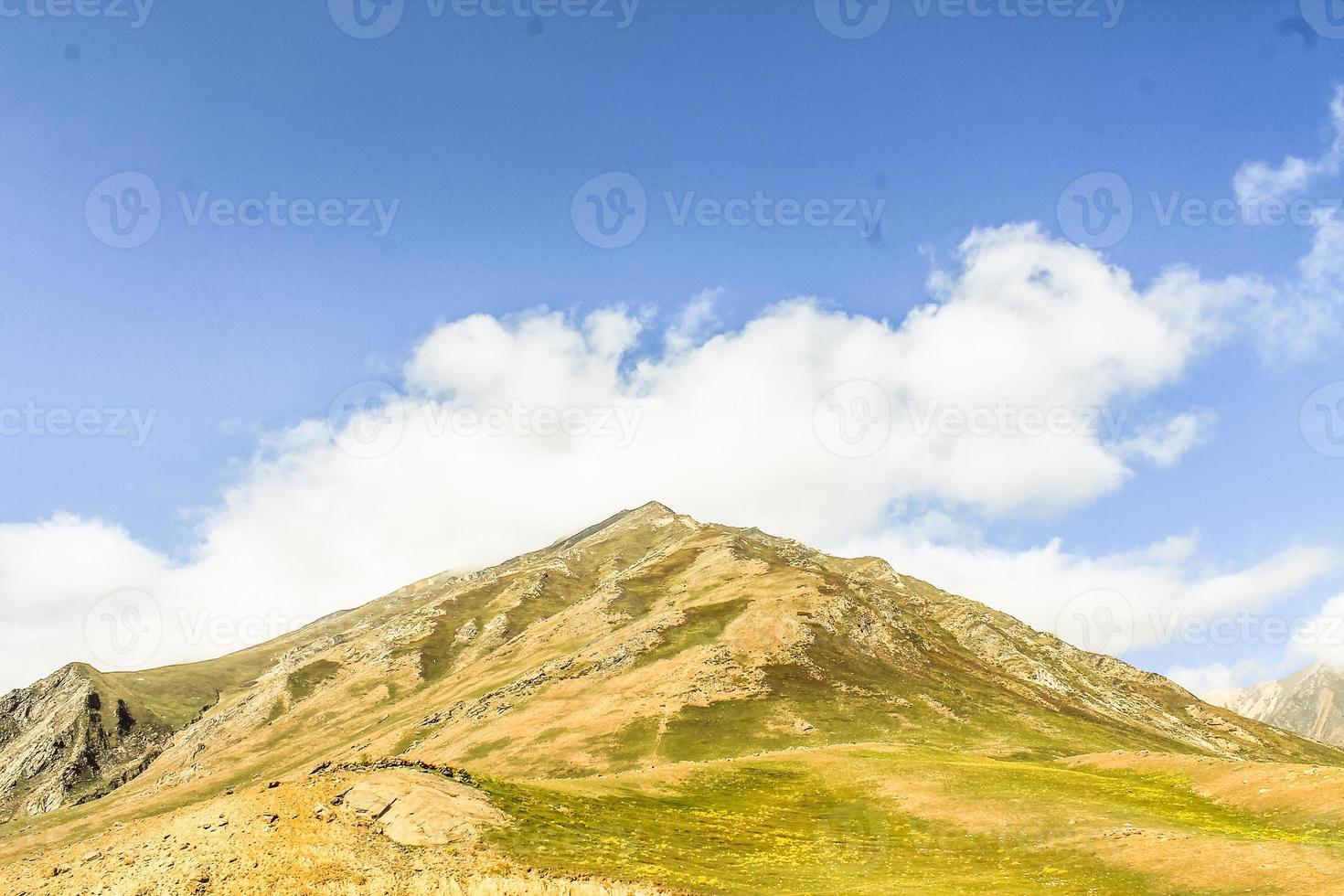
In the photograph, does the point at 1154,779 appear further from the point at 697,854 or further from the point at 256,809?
the point at 256,809

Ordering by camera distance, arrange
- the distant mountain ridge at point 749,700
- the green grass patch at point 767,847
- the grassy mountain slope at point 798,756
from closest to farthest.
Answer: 1. the green grass patch at point 767,847
2. the grassy mountain slope at point 798,756
3. the distant mountain ridge at point 749,700

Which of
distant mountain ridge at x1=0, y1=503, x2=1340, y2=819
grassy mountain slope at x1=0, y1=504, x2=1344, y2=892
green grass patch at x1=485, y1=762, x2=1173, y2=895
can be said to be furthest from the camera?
distant mountain ridge at x1=0, y1=503, x2=1340, y2=819

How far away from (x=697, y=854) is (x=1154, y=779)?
49.3 m

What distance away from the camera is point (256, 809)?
39.8 meters

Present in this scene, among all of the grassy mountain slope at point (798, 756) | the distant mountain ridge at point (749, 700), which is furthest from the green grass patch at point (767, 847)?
the distant mountain ridge at point (749, 700)

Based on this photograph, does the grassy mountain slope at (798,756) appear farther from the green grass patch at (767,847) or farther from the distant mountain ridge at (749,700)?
the distant mountain ridge at (749,700)

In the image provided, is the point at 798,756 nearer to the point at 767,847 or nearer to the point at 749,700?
the point at 767,847

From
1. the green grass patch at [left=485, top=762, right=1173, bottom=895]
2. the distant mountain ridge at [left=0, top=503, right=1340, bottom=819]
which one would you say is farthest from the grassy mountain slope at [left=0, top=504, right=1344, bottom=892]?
the distant mountain ridge at [left=0, top=503, right=1340, bottom=819]

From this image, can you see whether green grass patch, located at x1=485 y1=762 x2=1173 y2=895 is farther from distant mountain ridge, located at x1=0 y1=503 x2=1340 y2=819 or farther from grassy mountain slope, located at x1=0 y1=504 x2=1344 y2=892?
distant mountain ridge, located at x1=0 y1=503 x2=1340 y2=819

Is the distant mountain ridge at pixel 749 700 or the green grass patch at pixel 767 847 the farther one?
the distant mountain ridge at pixel 749 700

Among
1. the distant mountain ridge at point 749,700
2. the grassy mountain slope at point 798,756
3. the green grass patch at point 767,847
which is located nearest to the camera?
the green grass patch at point 767,847

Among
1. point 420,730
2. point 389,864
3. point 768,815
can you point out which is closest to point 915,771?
point 768,815

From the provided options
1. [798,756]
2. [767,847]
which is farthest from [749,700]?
[767,847]

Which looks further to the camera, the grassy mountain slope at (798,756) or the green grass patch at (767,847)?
the grassy mountain slope at (798,756)
